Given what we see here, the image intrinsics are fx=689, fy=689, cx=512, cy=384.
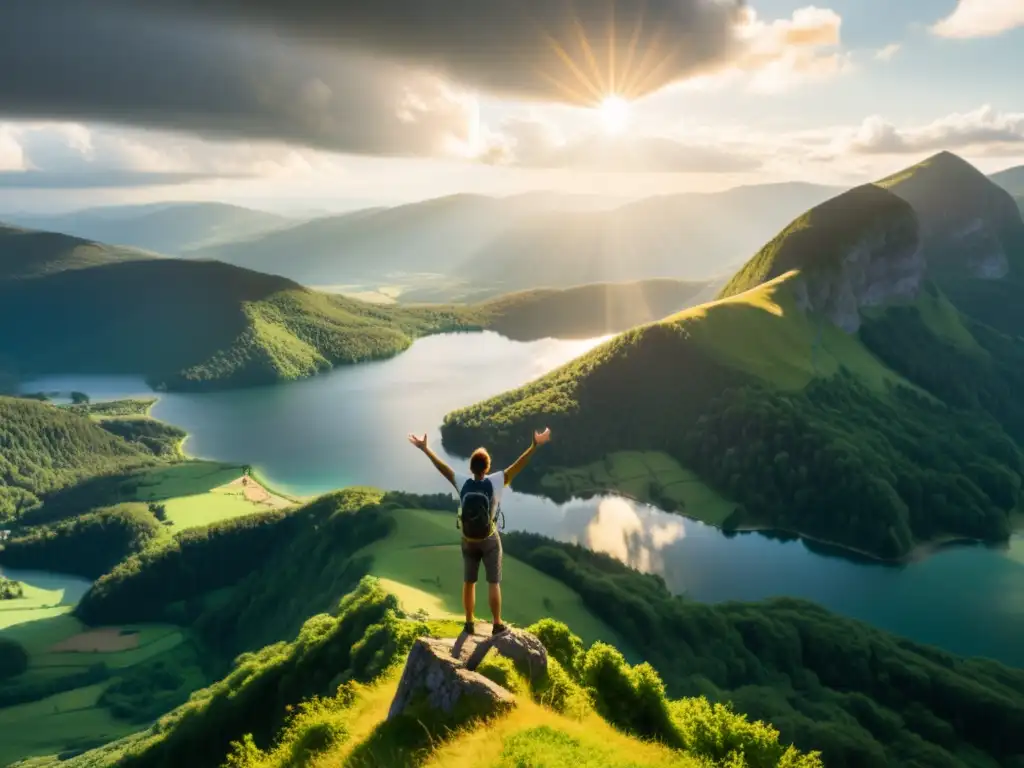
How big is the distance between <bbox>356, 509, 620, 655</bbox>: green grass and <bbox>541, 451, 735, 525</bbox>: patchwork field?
201 feet

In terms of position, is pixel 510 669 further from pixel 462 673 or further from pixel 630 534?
pixel 630 534

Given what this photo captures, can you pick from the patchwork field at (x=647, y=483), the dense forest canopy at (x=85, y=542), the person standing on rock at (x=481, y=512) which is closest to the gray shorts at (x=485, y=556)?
the person standing on rock at (x=481, y=512)

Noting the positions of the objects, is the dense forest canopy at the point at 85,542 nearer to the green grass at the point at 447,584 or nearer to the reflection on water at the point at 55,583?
the reflection on water at the point at 55,583

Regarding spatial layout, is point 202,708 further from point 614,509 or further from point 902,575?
point 902,575

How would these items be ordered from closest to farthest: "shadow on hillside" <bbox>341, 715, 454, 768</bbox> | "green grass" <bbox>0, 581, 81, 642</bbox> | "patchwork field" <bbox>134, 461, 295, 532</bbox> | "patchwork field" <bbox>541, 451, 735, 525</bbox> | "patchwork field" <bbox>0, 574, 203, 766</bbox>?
"shadow on hillside" <bbox>341, 715, 454, 768</bbox>
"patchwork field" <bbox>0, 574, 203, 766</bbox>
"green grass" <bbox>0, 581, 81, 642</bbox>
"patchwork field" <bbox>541, 451, 735, 525</bbox>
"patchwork field" <bbox>134, 461, 295, 532</bbox>

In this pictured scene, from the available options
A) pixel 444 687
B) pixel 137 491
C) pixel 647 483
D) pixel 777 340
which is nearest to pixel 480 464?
pixel 444 687

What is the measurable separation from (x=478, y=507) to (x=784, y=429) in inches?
5853

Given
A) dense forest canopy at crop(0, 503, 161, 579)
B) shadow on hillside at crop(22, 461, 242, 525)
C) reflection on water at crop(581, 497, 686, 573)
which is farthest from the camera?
shadow on hillside at crop(22, 461, 242, 525)

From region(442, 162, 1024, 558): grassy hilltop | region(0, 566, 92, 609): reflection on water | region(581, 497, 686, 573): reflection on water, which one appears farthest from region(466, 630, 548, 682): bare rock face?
region(0, 566, 92, 609): reflection on water

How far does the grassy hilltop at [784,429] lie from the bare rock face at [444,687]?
137 m

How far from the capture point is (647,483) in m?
161

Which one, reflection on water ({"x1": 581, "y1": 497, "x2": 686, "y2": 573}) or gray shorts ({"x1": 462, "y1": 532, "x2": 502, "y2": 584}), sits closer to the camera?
gray shorts ({"x1": 462, "y1": 532, "x2": 502, "y2": 584})

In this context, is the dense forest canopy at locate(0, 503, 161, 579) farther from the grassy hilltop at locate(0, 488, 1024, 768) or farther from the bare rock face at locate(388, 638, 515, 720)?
the bare rock face at locate(388, 638, 515, 720)

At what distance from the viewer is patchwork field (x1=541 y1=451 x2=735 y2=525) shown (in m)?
152
